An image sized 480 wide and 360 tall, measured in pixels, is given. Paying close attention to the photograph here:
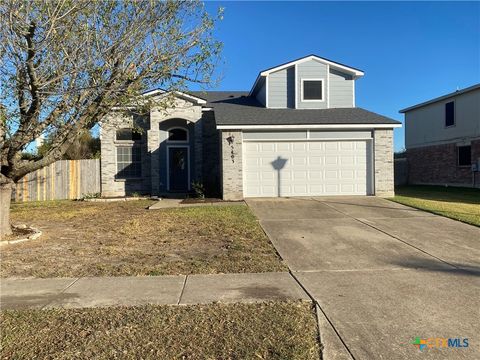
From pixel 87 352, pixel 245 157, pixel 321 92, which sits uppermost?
pixel 321 92

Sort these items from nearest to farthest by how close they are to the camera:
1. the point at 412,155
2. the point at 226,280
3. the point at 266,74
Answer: the point at 226,280, the point at 266,74, the point at 412,155

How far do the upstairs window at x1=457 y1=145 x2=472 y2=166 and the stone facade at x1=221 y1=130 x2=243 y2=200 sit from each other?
15.2m

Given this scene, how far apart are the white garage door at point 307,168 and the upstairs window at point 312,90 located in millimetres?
3143

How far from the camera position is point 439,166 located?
24.6m

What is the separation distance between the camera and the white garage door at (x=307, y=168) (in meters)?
15.6

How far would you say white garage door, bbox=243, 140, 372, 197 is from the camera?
51.3 feet

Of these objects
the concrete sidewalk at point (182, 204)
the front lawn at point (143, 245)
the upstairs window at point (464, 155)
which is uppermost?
the upstairs window at point (464, 155)

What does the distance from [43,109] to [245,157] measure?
8.35m

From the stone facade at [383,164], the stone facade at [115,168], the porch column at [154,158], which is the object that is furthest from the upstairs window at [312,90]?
the stone facade at [115,168]

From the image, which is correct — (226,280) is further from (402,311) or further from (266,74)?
(266,74)

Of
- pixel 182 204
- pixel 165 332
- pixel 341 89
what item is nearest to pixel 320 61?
pixel 341 89

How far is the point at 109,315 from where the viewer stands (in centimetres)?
433

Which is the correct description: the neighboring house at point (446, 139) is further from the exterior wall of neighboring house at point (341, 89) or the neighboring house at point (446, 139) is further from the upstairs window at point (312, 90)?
the upstairs window at point (312, 90)

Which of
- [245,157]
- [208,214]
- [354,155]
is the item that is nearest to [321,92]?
[354,155]
